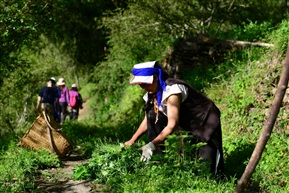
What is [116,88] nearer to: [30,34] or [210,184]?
[30,34]

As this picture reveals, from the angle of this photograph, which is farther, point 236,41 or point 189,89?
point 236,41

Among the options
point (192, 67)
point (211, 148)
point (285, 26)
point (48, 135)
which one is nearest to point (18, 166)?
point (48, 135)

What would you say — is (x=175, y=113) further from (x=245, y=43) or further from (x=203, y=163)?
(x=245, y=43)

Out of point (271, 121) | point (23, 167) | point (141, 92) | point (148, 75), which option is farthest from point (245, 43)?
point (271, 121)

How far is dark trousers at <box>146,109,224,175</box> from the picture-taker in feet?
18.3

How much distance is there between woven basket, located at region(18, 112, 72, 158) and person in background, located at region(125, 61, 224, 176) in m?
2.05

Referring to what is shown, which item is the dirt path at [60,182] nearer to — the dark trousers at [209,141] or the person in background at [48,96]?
the dark trousers at [209,141]

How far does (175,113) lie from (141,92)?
8.75m

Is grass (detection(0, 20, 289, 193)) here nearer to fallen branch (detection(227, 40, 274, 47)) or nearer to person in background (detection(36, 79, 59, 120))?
fallen branch (detection(227, 40, 274, 47))

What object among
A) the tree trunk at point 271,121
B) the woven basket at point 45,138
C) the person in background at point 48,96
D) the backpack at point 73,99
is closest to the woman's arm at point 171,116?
the tree trunk at point 271,121

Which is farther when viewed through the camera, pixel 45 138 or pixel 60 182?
pixel 45 138

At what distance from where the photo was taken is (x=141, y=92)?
13.7m

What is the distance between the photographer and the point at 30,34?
10.6m

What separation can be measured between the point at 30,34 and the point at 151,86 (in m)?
6.26
